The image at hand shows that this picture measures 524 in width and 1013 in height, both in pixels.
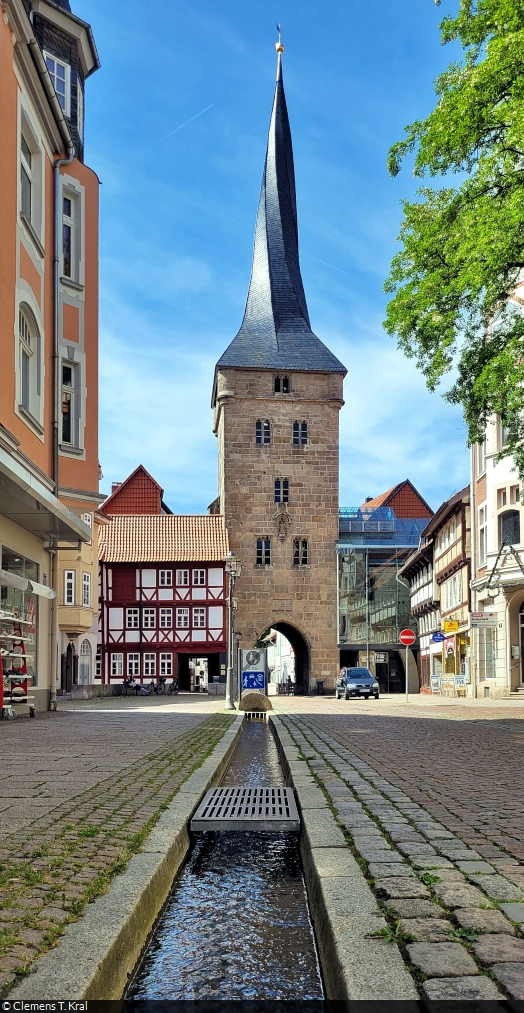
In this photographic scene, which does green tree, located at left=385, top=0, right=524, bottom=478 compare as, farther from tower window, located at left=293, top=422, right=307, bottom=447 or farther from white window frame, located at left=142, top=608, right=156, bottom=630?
tower window, located at left=293, top=422, right=307, bottom=447

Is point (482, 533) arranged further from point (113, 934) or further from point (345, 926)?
point (113, 934)

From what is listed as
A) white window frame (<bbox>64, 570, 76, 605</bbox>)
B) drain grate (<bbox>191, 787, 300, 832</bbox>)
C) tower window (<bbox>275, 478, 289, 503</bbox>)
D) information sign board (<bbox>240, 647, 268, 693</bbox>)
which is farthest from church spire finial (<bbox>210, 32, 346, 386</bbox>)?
drain grate (<bbox>191, 787, 300, 832</bbox>)

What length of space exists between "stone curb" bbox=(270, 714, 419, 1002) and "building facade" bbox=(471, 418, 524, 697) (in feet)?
99.0

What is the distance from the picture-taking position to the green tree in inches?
614

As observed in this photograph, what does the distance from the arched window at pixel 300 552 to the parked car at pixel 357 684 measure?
59.6 feet

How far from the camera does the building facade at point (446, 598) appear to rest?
142ft

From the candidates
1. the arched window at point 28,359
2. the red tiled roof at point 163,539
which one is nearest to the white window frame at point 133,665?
the red tiled roof at point 163,539

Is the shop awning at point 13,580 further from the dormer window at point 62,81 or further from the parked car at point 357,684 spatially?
the parked car at point 357,684

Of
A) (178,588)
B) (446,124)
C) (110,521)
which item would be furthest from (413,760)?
(110,521)

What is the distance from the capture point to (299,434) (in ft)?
210

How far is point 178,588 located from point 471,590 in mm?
19907

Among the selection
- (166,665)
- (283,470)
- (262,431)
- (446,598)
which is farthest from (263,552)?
(446,598)

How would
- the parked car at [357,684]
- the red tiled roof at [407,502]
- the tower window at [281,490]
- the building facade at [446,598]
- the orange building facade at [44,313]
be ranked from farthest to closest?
the red tiled roof at [407,502]
the tower window at [281,490]
the building facade at [446,598]
the parked car at [357,684]
the orange building facade at [44,313]

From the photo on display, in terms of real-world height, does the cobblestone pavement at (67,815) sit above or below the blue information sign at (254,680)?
above
